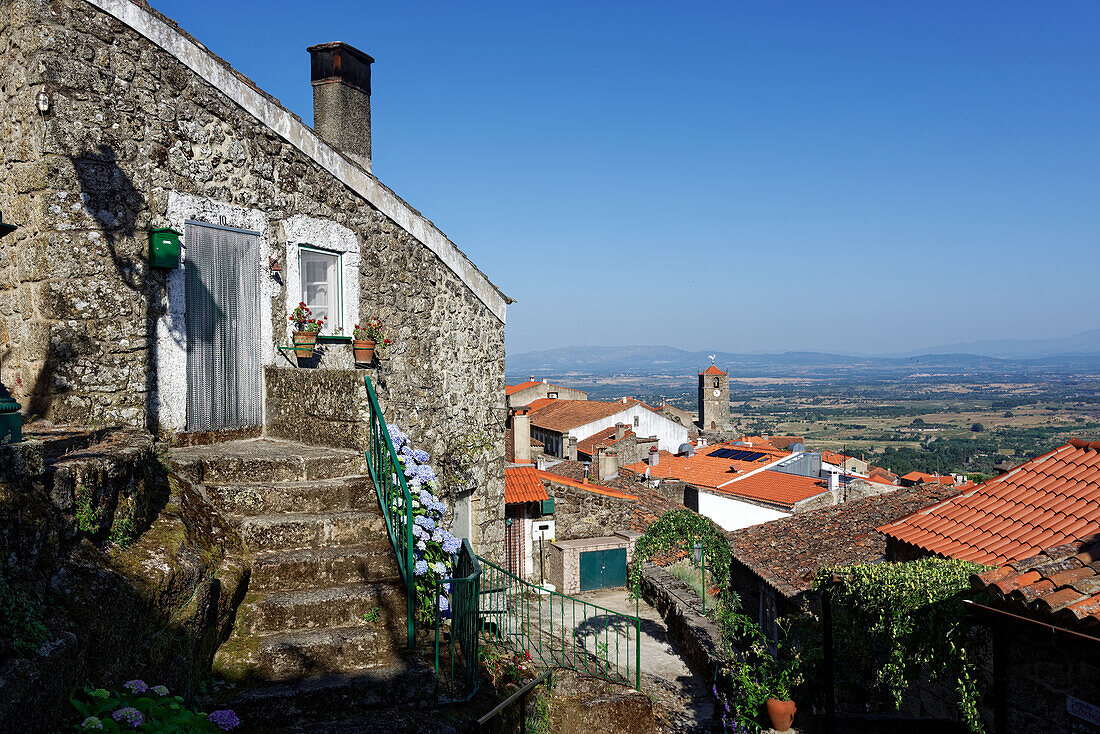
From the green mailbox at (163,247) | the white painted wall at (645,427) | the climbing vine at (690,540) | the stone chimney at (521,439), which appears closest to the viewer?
the green mailbox at (163,247)

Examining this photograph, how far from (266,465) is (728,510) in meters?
27.8

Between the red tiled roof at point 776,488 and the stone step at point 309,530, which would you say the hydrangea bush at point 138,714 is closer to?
the stone step at point 309,530

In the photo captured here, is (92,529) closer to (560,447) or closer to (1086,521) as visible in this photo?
(1086,521)

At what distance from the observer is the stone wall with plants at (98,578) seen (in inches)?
126

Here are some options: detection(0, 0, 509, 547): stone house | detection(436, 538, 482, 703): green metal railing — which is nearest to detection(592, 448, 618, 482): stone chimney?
detection(0, 0, 509, 547): stone house

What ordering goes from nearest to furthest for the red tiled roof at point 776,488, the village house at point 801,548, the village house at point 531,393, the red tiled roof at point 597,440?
the village house at point 801,548, the red tiled roof at point 776,488, the red tiled roof at point 597,440, the village house at point 531,393

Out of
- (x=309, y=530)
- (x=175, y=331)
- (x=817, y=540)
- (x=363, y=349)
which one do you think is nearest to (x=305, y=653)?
(x=309, y=530)

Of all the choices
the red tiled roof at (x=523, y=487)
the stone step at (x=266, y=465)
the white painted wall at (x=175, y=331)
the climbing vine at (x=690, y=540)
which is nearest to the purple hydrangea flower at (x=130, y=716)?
the stone step at (x=266, y=465)

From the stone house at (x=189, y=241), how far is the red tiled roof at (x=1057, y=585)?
5.75 meters

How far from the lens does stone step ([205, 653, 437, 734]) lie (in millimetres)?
4520

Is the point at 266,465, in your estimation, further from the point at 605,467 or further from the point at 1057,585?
the point at 605,467

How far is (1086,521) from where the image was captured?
30.3ft

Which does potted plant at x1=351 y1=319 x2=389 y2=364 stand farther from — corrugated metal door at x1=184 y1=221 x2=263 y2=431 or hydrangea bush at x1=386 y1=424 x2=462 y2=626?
hydrangea bush at x1=386 y1=424 x2=462 y2=626

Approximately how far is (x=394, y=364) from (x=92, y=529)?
6.04 m
